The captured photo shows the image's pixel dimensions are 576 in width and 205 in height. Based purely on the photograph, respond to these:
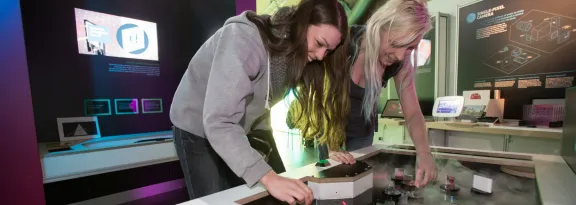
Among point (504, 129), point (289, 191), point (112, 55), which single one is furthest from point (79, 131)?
point (504, 129)

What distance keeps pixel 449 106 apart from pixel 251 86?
2.36m

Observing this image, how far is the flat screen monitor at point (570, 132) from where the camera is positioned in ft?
2.37

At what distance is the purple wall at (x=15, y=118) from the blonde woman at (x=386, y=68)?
138 centimetres

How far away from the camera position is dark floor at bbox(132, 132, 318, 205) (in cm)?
210

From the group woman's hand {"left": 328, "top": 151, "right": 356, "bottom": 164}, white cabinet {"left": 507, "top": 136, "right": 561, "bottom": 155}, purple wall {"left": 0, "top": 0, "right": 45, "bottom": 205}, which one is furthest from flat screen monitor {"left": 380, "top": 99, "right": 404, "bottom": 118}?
purple wall {"left": 0, "top": 0, "right": 45, "bottom": 205}

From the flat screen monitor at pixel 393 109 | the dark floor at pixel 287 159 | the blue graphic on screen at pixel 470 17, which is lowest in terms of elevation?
the dark floor at pixel 287 159

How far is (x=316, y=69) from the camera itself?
90cm

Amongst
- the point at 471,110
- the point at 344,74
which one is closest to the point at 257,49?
the point at 344,74

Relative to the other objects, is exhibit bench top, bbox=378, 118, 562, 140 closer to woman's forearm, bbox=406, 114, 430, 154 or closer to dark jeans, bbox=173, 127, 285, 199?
woman's forearm, bbox=406, 114, 430, 154

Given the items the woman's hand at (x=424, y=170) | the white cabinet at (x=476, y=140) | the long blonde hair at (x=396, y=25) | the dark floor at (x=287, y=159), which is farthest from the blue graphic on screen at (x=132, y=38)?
the white cabinet at (x=476, y=140)

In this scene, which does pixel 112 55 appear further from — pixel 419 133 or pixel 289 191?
pixel 419 133

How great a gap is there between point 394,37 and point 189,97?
66 cm

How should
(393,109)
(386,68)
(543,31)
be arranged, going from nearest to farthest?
1. (386,68)
2. (543,31)
3. (393,109)

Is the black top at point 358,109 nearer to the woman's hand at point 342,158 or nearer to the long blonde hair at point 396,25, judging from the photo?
the long blonde hair at point 396,25
